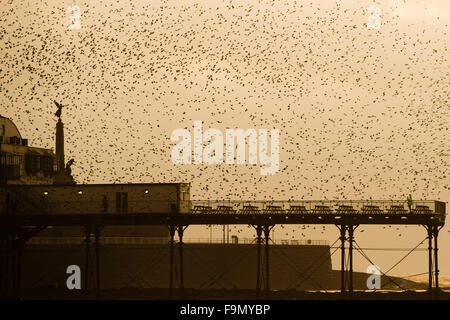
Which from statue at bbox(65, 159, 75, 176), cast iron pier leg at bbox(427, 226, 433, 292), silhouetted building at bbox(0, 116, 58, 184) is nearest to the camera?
cast iron pier leg at bbox(427, 226, 433, 292)

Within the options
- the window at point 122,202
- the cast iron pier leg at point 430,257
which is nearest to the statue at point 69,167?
the window at point 122,202

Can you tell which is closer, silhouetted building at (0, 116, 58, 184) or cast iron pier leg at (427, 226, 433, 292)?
cast iron pier leg at (427, 226, 433, 292)

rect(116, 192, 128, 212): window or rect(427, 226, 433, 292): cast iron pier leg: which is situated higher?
rect(116, 192, 128, 212): window

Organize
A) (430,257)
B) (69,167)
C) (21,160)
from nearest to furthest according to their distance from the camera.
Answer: (430,257) < (21,160) < (69,167)

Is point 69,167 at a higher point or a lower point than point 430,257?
higher

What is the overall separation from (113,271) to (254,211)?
32.6 meters

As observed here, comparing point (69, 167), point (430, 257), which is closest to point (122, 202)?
point (430, 257)

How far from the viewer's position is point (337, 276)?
174500 millimetres

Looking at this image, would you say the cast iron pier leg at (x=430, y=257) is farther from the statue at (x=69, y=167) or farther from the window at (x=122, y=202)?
the statue at (x=69, y=167)

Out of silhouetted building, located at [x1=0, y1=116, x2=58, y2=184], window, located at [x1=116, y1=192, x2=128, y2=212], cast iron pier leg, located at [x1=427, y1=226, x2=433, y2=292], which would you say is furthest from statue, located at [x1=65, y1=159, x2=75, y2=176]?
cast iron pier leg, located at [x1=427, y1=226, x2=433, y2=292]

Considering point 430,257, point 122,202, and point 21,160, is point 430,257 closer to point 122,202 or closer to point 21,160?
point 122,202

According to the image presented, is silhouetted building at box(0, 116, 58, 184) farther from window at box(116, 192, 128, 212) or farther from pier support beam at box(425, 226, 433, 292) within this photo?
pier support beam at box(425, 226, 433, 292)
